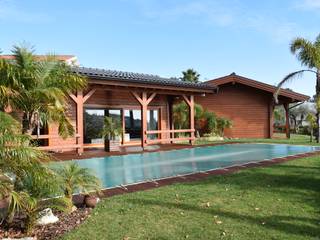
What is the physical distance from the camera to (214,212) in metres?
5.89

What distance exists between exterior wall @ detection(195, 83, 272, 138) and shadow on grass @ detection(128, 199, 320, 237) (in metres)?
21.8

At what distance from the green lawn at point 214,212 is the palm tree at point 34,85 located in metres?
1.89

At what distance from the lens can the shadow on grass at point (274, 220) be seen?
5.06m

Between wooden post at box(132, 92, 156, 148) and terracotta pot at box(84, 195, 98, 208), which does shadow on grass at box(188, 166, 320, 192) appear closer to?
terracotta pot at box(84, 195, 98, 208)

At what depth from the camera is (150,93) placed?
18.2 meters

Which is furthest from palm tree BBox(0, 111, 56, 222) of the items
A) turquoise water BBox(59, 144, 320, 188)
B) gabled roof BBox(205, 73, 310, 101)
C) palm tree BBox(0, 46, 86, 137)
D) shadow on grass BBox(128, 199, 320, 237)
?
gabled roof BBox(205, 73, 310, 101)

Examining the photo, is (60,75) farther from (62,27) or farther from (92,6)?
(62,27)

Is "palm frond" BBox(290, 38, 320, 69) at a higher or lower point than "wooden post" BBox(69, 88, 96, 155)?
higher

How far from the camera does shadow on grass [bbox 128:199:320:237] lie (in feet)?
16.6

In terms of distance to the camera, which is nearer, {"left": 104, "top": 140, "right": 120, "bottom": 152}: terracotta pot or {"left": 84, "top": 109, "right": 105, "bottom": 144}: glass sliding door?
{"left": 104, "top": 140, "right": 120, "bottom": 152}: terracotta pot

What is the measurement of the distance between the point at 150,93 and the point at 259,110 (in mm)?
12068

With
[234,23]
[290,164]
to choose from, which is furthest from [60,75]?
[234,23]

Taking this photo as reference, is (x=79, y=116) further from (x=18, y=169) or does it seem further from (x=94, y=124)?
(x=18, y=169)

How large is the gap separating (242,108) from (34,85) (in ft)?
76.0
